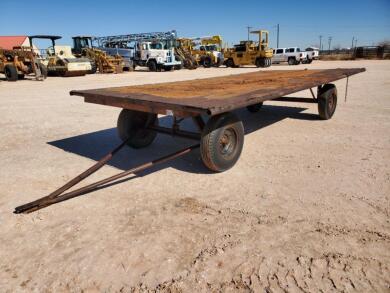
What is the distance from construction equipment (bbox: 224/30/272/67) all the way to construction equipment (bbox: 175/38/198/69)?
3.51 meters

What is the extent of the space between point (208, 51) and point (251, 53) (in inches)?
187

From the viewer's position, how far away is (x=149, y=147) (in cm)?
518

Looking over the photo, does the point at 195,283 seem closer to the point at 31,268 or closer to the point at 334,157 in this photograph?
the point at 31,268

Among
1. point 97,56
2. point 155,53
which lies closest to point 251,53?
point 155,53

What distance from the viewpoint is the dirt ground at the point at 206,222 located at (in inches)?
86.6

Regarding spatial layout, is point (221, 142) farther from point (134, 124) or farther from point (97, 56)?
point (97, 56)

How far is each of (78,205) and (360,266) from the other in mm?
2652

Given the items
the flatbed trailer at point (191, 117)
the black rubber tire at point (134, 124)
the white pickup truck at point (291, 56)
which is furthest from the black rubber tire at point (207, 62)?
the black rubber tire at point (134, 124)

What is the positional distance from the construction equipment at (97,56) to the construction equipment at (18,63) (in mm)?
5283

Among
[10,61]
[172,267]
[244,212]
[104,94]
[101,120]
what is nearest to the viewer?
[172,267]

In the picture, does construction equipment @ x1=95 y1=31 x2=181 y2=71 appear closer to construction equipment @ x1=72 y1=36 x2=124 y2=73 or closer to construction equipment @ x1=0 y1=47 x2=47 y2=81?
construction equipment @ x1=72 y1=36 x2=124 y2=73

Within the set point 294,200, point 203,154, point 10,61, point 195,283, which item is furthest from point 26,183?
point 10,61

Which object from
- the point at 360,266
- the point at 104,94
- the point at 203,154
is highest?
the point at 104,94

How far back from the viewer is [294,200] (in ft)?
10.7
